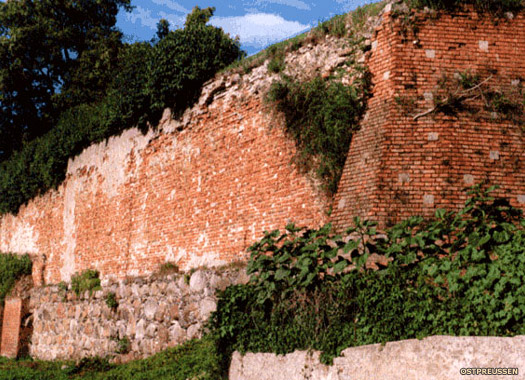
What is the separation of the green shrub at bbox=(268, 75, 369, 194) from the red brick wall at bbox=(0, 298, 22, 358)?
11970 millimetres

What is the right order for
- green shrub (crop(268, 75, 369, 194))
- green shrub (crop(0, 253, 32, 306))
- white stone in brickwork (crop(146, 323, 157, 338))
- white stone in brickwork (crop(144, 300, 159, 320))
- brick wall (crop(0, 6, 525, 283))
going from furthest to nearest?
1. green shrub (crop(0, 253, 32, 306))
2. white stone in brickwork (crop(144, 300, 159, 320))
3. white stone in brickwork (crop(146, 323, 157, 338))
4. green shrub (crop(268, 75, 369, 194))
5. brick wall (crop(0, 6, 525, 283))

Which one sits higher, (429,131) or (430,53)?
(430,53)

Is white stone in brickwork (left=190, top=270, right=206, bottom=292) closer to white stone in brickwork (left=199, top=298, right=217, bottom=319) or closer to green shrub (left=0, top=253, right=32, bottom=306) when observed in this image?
white stone in brickwork (left=199, top=298, right=217, bottom=319)

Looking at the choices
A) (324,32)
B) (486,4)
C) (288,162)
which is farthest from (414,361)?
(324,32)

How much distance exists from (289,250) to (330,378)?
1868 millimetres

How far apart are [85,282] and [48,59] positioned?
49.5ft

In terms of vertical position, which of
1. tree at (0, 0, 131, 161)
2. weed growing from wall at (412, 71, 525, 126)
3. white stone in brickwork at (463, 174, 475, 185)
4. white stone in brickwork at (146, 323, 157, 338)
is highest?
tree at (0, 0, 131, 161)

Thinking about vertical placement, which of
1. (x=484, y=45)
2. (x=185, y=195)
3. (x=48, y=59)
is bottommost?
(x=185, y=195)

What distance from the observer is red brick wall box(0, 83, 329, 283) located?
1062 centimetres

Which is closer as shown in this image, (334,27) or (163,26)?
(334,27)

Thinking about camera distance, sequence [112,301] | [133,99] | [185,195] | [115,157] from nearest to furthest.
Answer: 1. [185,195]
2. [112,301]
3. [133,99]
4. [115,157]

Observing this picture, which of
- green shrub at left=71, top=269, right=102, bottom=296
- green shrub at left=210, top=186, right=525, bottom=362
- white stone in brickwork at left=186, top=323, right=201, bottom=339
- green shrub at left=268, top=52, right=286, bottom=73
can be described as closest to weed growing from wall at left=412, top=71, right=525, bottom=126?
green shrub at left=210, top=186, right=525, bottom=362

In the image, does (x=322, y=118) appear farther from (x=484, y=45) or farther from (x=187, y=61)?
(x=187, y=61)

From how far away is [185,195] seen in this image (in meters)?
13.0
